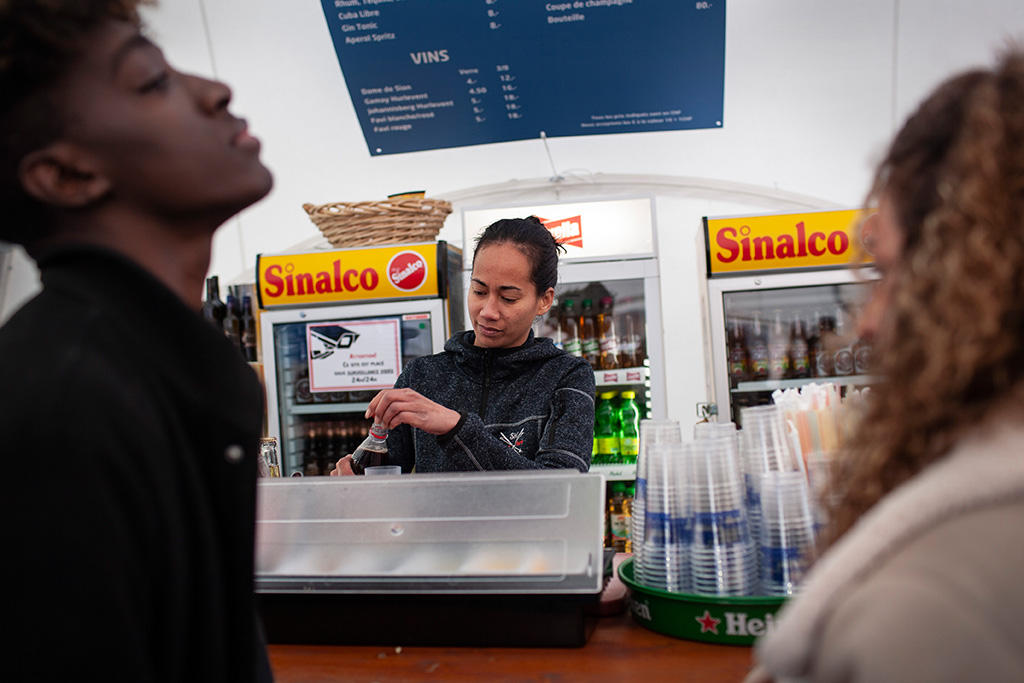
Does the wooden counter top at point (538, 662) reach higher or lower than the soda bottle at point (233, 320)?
lower

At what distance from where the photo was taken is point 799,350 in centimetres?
374

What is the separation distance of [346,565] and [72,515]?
0.92 metres

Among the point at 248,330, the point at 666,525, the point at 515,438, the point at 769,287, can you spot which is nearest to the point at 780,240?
the point at 769,287

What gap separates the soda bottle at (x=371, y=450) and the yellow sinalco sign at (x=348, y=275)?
1507 mm

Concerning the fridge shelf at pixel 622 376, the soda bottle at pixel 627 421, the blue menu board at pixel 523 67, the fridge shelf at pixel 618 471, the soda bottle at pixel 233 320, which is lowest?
the fridge shelf at pixel 618 471

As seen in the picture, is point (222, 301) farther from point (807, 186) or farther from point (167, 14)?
point (807, 186)

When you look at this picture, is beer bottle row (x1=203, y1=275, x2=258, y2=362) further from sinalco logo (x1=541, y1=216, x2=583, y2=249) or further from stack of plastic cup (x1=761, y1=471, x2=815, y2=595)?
stack of plastic cup (x1=761, y1=471, x2=815, y2=595)

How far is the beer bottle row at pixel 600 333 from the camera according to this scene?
3.70m

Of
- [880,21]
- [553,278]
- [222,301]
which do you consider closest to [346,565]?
[553,278]

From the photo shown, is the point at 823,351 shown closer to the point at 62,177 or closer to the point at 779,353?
the point at 779,353

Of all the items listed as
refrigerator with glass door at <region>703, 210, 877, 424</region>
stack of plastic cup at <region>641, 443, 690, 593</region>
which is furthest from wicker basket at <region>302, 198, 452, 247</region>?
stack of plastic cup at <region>641, 443, 690, 593</region>

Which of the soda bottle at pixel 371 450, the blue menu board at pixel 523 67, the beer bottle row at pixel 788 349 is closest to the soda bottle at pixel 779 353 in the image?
the beer bottle row at pixel 788 349

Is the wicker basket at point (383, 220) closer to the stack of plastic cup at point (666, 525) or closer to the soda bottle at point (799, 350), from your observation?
the soda bottle at point (799, 350)

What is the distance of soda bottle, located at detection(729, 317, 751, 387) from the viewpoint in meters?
3.58
